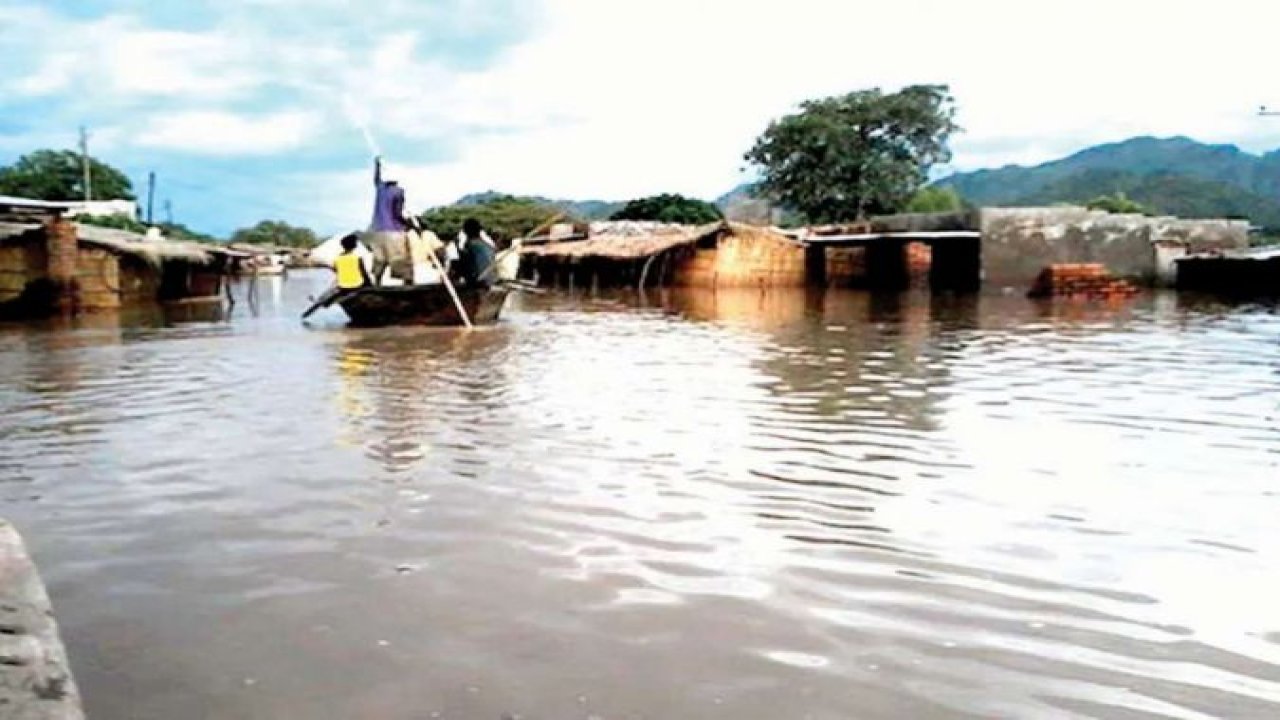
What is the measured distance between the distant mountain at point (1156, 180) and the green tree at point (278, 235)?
→ 132 feet

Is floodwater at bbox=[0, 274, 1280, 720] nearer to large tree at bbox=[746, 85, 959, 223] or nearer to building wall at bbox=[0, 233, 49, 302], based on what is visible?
building wall at bbox=[0, 233, 49, 302]

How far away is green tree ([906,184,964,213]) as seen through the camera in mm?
42688

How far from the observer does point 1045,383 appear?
30.7 feet

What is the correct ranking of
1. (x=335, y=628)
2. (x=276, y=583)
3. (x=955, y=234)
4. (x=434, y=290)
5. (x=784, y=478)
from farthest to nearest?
(x=955, y=234) < (x=434, y=290) < (x=784, y=478) < (x=276, y=583) < (x=335, y=628)

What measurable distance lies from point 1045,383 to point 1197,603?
231 inches

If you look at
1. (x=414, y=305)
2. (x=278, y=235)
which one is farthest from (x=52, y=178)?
(x=414, y=305)

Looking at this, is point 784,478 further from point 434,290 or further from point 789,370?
point 434,290

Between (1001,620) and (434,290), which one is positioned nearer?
(1001,620)

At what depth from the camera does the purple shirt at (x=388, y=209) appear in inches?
665

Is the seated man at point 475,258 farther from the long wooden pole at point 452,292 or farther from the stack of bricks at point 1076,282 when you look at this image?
the stack of bricks at point 1076,282

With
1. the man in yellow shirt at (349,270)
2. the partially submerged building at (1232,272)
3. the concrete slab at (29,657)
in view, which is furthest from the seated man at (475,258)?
the partially submerged building at (1232,272)

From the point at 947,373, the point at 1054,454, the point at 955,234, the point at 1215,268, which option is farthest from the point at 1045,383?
the point at 1215,268

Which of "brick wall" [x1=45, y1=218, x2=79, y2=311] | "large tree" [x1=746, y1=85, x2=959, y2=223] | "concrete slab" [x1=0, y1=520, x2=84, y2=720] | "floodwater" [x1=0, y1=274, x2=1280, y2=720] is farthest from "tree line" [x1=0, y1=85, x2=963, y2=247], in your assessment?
"concrete slab" [x1=0, y1=520, x2=84, y2=720]

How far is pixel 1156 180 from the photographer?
226ft
